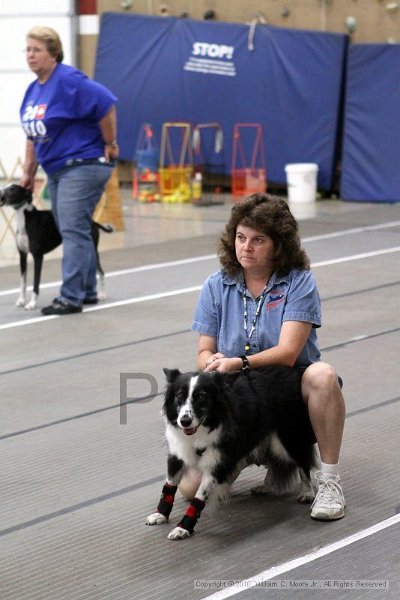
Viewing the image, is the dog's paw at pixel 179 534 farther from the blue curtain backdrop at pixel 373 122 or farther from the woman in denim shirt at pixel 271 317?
the blue curtain backdrop at pixel 373 122

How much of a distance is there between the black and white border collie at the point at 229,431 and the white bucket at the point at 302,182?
9740mm

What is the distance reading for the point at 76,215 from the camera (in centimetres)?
750

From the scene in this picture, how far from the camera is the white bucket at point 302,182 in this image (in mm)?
13477

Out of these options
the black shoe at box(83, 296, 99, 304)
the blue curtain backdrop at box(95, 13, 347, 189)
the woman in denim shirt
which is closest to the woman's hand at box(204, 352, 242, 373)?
the woman in denim shirt

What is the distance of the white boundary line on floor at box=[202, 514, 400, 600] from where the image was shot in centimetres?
329

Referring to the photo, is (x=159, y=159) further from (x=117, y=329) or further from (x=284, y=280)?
(x=284, y=280)

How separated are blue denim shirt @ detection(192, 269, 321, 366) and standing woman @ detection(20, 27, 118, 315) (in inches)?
139

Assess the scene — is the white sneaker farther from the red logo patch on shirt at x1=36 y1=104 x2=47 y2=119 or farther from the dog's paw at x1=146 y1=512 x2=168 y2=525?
the red logo patch on shirt at x1=36 y1=104 x2=47 y2=119

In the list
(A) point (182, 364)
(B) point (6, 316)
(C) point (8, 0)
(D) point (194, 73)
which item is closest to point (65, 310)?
(B) point (6, 316)

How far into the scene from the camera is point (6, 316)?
7.45m

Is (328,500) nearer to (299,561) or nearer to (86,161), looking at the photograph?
(299,561)

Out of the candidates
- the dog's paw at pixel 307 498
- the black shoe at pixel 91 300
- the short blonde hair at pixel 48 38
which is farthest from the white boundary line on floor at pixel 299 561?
the short blonde hair at pixel 48 38

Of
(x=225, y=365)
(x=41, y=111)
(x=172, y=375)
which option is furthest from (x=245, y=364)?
(x=41, y=111)

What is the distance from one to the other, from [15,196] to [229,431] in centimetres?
435
